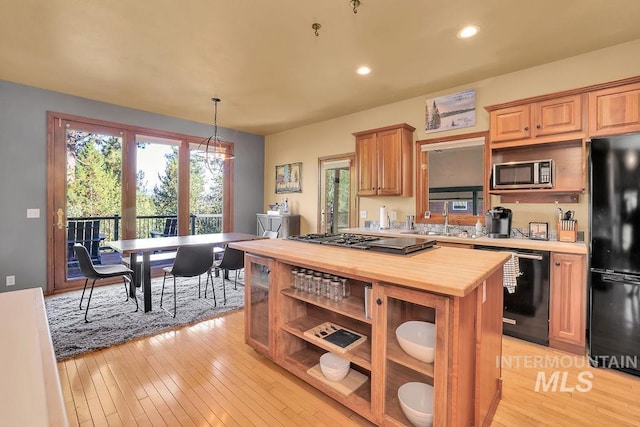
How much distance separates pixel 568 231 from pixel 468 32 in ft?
6.72

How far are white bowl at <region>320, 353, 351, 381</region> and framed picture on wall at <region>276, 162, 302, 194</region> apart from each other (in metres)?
4.10

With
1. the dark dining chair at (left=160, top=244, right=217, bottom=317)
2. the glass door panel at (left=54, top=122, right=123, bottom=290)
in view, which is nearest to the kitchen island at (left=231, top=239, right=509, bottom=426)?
the dark dining chair at (left=160, top=244, right=217, bottom=317)

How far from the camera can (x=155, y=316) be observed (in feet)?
10.8

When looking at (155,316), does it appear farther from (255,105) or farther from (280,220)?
(255,105)

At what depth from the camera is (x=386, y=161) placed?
4.14 m

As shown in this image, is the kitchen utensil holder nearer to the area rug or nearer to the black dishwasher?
the black dishwasher

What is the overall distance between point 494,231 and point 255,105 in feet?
11.9

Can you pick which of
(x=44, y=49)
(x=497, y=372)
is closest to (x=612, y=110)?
(x=497, y=372)

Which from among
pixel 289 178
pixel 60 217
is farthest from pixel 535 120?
pixel 60 217

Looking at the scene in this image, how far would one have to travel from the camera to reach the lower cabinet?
134cm

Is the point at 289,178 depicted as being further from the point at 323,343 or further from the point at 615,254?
the point at 615,254

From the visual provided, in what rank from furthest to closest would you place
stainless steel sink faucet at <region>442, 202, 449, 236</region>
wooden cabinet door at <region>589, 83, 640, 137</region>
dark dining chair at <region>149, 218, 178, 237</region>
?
dark dining chair at <region>149, 218, 178, 237</region> < stainless steel sink faucet at <region>442, 202, 449, 236</region> < wooden cabinet door at <region>589, 83, 640, 137</region>

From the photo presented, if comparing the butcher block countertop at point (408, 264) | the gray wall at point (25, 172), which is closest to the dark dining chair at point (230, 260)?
the butcher block countertop at point (408, 264)

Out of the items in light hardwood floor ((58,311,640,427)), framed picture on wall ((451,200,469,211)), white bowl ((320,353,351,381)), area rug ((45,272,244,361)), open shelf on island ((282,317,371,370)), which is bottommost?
light hardwood floor ((58,311,640,427))
